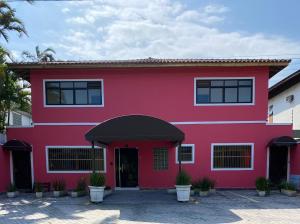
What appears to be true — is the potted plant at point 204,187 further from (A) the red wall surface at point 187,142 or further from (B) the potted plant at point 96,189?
(B) the potted plant at point 96,189

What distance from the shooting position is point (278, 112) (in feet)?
71.5

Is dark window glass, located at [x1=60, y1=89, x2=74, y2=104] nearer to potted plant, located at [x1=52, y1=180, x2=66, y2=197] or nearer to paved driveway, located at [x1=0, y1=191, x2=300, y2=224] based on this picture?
potted plant, located at [x1=52, y1=180, x2=66, y2=197]

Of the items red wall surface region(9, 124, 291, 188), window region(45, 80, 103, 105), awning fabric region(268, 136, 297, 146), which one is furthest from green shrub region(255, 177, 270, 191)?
window region(45, 80, 103, 105)

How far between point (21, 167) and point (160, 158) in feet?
24.9

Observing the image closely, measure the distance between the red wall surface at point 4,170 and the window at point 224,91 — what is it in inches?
420

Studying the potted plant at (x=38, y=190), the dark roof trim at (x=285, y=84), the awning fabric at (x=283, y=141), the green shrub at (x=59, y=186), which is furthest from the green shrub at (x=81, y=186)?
the dark roof trim at (x=285, y=84)

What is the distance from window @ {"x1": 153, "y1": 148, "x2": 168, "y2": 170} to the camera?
49.5 feet

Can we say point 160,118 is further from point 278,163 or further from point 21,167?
point 21,167

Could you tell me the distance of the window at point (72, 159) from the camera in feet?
49.4

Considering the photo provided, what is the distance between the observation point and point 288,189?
1365 centimetres

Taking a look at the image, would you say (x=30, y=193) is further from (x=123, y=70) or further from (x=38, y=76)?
(x=123, y=70)

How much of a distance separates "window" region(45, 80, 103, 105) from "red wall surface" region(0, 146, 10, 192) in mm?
3542

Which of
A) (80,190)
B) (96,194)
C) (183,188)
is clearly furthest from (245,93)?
(80,190)

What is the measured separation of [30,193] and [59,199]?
254cm
